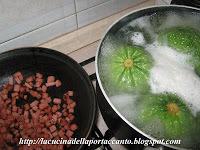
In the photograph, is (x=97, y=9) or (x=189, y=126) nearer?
(x=189, y=126)

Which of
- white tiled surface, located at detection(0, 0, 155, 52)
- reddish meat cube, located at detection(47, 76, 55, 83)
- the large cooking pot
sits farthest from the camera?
reddish meat cube, located at detection(47, 76, 55, 83)

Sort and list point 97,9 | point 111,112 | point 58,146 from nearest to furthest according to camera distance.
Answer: point 111,112
point 58,146
point 97,9

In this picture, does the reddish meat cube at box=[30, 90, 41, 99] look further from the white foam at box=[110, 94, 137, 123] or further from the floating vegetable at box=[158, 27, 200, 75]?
the floating vegetable at box=[158, 27, 200, 75]

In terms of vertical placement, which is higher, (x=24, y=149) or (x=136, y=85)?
(x=136, y=85)

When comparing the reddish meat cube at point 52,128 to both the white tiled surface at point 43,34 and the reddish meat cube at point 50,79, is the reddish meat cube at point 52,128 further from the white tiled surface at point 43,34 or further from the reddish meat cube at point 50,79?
the white tiled surface at point 43,34

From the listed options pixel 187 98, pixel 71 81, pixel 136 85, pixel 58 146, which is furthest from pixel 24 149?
pixel 187 98

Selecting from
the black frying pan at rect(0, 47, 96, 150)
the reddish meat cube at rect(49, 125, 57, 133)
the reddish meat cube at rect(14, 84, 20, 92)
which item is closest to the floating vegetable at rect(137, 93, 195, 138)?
the black frying pan at rect(0, 47, 96, 150)

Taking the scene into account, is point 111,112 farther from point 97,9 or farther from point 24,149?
point 97,9

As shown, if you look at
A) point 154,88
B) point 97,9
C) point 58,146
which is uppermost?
point 97,9
